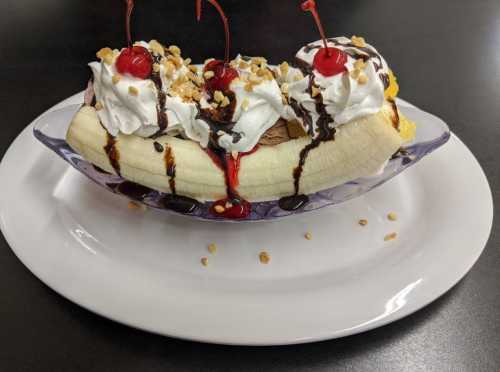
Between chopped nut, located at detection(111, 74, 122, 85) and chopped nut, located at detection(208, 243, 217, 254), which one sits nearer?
chopped nut, located at detection(111, 74, 122, 85)

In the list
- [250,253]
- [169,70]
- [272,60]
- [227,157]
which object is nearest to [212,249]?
[250,253]

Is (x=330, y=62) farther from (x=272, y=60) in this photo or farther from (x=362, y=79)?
(x=272, y=60)

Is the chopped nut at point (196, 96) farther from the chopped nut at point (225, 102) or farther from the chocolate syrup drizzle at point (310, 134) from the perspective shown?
the chocolate syrup drizzle at point (310, 134)

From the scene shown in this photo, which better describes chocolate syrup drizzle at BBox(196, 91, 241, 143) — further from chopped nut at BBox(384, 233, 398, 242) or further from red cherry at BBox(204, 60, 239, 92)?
chopped nut at BBox(384, 233, 398, 242)

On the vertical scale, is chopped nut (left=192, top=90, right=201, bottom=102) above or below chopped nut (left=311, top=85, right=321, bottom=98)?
above

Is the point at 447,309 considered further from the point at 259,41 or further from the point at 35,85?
the point at 35,85

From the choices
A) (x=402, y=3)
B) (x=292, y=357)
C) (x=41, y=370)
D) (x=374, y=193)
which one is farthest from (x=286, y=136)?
(x=402, y=3)

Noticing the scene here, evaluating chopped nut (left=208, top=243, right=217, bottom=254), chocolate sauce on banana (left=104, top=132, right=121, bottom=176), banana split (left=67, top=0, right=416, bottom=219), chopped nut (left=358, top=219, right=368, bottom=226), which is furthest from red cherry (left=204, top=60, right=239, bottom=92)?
chopped nut (left=358, top=219, right=368, bottom=226)
